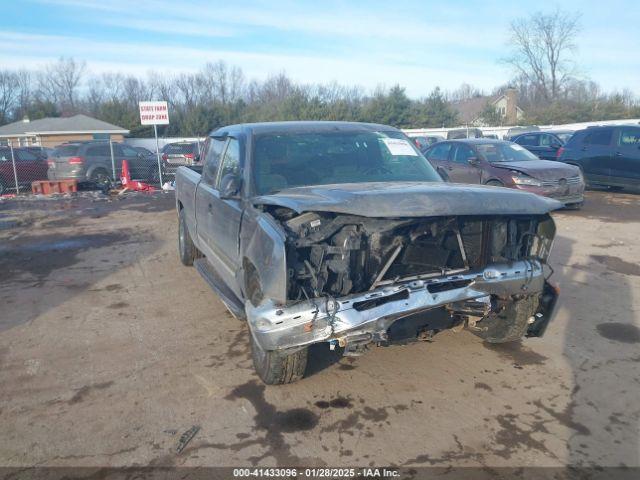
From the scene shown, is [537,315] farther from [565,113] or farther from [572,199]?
[565,113]

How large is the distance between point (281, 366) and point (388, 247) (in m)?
1.14

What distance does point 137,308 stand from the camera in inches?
225

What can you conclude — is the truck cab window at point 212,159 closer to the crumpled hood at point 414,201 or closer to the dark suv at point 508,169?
the crumpled hood at point 414,201

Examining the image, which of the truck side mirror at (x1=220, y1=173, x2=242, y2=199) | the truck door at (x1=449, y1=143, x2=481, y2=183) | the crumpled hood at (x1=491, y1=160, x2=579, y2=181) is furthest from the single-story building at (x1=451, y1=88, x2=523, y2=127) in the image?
the truck side mirror at (x1=220, y1=173, x2=242, y2=199)

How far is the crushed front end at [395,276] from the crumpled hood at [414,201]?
133 mm

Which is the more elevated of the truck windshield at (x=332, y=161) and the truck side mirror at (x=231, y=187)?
the truck windshield at (x=332, y=161)

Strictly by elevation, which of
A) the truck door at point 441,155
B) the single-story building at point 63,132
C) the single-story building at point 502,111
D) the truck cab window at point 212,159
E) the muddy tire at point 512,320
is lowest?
the muddy tire at point 512,320

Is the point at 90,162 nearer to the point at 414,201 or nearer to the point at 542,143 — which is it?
the point at 542,143

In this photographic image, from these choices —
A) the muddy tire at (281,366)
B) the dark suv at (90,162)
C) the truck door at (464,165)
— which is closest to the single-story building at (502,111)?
the dark suv at (90,162)

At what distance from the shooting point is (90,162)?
714 inches

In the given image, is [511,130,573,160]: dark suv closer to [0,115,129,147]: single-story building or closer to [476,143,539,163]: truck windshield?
[476,143,539,163]: truck windshield

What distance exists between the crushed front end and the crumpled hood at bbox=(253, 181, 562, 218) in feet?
0.43

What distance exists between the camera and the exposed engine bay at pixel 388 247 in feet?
11.2

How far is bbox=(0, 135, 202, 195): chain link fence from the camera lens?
17.8 m
